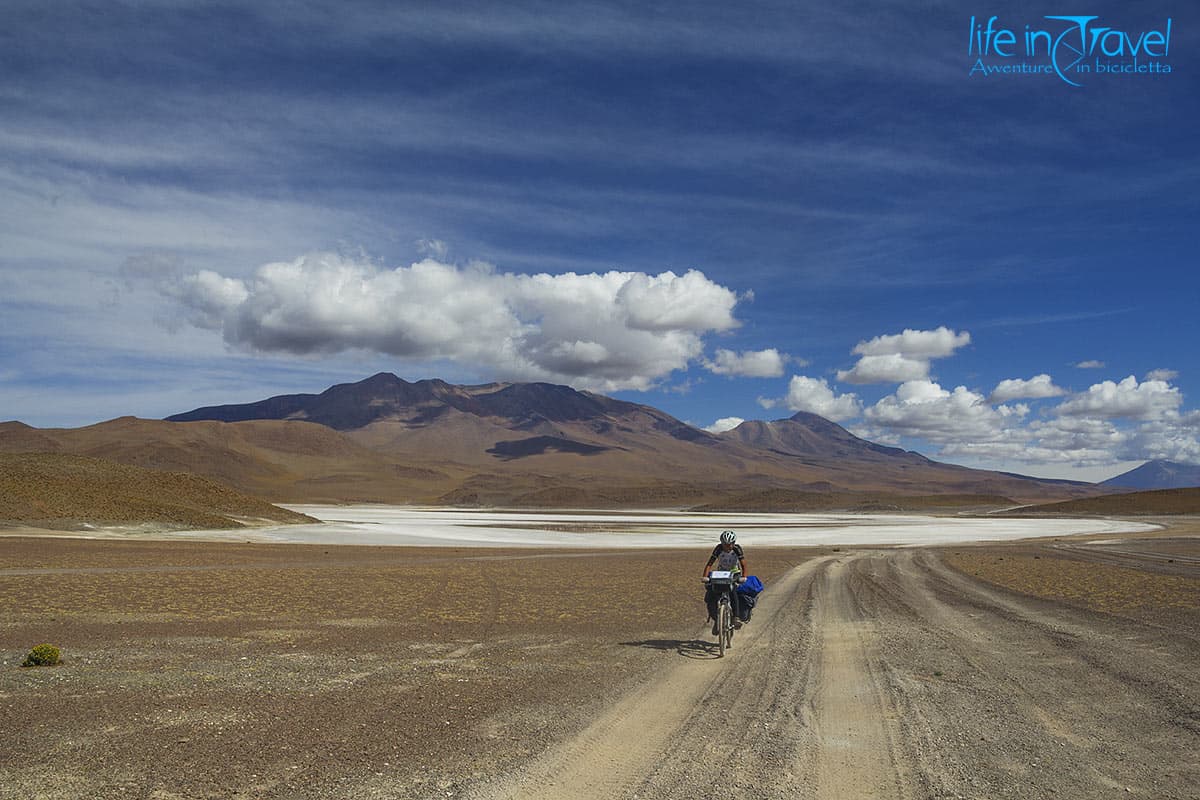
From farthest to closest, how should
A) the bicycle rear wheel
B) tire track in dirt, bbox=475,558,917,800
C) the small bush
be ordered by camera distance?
the bicycle rear wheel
the small bush
tire track in dirt, bbox=475,558,917,800

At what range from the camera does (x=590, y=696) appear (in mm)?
11523

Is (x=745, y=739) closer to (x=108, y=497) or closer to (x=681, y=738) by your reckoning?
(x=681, y=738)

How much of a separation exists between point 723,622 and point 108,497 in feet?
235

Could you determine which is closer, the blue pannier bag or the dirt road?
the dirt road

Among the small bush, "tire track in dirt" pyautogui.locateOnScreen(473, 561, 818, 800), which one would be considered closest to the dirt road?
"tire track in dirt" pyautogui.locateOnScreen(473, 561, 818, 800)

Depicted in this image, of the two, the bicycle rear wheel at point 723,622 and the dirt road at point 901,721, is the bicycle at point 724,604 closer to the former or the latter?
the bicycle rear wheel at point 723,622

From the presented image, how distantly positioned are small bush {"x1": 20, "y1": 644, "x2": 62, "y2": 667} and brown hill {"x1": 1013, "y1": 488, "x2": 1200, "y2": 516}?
158 metres

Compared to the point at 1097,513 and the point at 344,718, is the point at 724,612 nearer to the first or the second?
Result: the point at 344,718

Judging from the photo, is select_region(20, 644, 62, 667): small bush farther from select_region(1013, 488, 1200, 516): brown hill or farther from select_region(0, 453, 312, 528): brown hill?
select_region(1013, 488, 1200, 516): brown hill

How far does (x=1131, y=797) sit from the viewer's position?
7562 millimetres

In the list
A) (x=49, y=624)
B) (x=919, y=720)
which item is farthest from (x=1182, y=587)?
(x=49, y=624)

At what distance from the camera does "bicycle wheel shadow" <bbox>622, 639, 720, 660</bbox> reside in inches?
592

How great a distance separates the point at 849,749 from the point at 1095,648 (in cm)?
950

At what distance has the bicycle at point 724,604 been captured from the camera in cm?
1477
